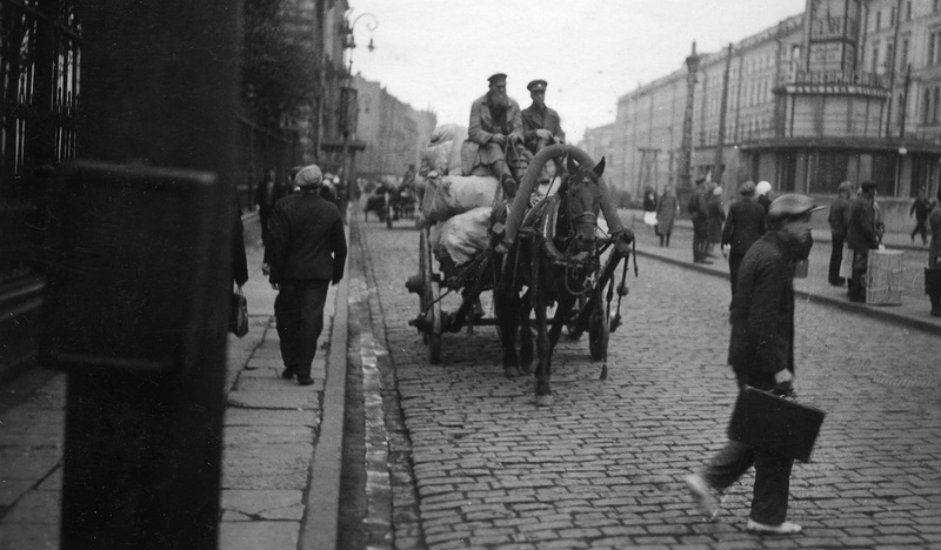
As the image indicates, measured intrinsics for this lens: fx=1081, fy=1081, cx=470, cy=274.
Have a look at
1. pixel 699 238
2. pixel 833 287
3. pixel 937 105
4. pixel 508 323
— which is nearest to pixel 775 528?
pixel 508 323

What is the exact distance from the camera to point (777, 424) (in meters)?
5.12

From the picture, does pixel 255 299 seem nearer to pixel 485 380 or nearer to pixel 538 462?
pixel 485 380

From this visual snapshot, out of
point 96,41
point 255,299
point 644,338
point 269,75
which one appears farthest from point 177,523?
point 269,75

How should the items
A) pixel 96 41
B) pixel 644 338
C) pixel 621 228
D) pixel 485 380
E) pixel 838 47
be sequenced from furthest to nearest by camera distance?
pixel 838 47 < pixel 644 338 < pixel 485 380 < pixel 621 228 < pixel 96 41

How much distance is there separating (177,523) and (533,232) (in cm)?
659

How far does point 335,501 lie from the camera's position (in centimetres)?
539

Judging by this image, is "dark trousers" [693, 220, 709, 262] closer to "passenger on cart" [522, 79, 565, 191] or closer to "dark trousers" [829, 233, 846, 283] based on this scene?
"dark trousers" [829, 233, 846, 283]

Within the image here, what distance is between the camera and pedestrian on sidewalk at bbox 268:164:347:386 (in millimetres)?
8633

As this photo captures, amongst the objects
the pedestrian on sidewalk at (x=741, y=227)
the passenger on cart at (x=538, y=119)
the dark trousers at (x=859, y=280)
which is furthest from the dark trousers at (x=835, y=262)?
the passenger on cart at (x=538, y=119)

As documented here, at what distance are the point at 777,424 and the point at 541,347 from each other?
3318 mm

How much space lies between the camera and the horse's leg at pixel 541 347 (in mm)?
8266

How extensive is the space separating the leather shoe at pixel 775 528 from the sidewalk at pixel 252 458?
A: 2022mm

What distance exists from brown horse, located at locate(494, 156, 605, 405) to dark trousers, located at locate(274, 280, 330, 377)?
1.52 meters

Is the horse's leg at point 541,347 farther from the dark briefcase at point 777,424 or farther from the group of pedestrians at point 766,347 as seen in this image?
the dark briefcase at point 777,424
